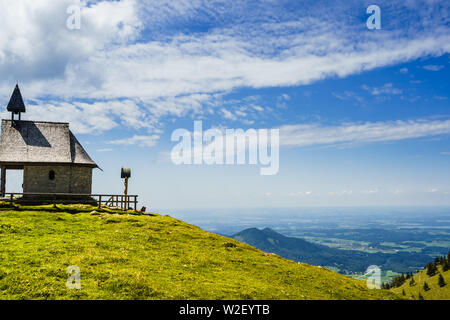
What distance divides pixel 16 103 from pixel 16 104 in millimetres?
205

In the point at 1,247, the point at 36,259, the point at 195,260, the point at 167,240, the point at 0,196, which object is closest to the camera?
the point at 36,259

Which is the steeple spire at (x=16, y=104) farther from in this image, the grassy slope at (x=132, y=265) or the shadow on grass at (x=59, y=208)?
the grassy slope at (x=132, y=265)

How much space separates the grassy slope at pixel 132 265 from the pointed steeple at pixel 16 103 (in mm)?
24565

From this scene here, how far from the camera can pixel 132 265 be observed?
23.5 meters

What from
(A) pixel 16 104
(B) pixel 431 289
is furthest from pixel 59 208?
(B) pixel 431 289

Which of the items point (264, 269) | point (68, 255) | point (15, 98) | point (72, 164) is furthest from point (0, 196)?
point (264, 269)

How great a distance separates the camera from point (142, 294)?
17719 mm

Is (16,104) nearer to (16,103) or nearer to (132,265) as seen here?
(16,103)

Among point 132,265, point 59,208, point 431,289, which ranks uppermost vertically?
point 59,208

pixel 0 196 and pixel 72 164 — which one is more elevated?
pixel 72 164

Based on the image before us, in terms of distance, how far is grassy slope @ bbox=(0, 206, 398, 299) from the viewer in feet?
59.7

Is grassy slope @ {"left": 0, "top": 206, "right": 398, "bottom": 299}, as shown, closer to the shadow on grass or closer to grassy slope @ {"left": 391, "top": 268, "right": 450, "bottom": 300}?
the shadow on grass
